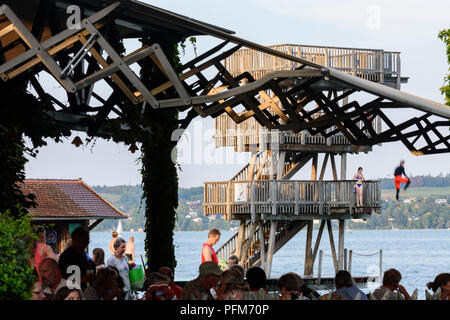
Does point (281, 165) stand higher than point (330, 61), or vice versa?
point (330, 61)

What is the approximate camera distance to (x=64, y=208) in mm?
35250

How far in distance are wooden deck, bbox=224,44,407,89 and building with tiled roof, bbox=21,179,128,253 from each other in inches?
307

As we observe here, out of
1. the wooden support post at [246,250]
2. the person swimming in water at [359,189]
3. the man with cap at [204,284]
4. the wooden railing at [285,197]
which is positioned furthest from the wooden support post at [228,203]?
the man with cap at [204,284]

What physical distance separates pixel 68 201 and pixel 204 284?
87.7 feet

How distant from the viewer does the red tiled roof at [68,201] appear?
3462 centimetres

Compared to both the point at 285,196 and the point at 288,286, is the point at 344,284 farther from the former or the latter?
the point at 285,196

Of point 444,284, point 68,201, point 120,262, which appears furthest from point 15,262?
point 68,201

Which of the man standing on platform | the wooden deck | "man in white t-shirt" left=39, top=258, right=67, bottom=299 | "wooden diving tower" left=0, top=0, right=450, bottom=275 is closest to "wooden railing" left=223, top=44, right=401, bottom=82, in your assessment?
the wooden deck

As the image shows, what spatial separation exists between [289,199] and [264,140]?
9.08 feet

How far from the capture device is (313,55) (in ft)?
130

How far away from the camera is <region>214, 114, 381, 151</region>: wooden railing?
133ft

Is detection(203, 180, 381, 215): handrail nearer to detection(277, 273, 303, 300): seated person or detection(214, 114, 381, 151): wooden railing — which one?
detection(214, 114, 381, 151): wooden railing
